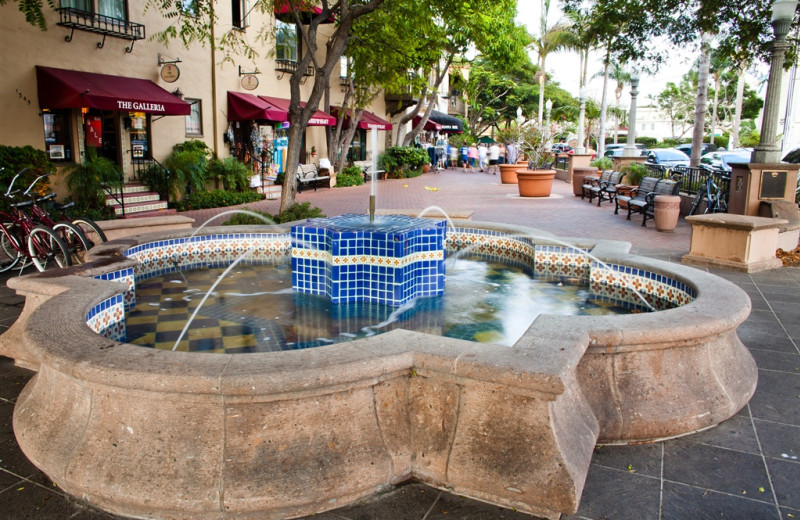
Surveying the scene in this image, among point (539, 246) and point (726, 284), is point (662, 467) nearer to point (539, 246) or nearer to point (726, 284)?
point (726, 284)

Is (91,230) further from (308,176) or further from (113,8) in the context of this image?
(308,176)

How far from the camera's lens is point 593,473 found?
11.2 feet

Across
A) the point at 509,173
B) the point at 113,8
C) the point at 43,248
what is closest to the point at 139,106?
the point at 113,8

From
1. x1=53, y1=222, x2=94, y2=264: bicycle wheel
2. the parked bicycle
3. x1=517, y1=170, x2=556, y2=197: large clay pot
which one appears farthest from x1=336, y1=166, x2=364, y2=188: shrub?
x1=53, y1=222, x2=94, y2=264: bicycle wheel

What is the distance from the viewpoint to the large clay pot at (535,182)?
19750mm

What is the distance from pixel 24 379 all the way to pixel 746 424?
5.15 meters

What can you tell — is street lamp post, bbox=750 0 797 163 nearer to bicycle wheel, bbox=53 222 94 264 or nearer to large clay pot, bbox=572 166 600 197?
large clay pot, bbox=572 166 600 197

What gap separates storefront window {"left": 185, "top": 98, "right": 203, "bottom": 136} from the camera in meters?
18.8

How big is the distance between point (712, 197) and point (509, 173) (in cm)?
1379

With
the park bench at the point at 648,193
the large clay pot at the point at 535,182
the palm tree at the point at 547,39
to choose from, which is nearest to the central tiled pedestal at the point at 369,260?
the park bench at the point at 648,193

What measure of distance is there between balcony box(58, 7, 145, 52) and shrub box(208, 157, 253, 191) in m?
3.89

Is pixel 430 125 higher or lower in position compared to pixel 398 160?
higher

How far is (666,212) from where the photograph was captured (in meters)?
12.4

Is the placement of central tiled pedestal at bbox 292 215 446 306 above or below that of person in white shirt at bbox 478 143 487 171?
below
